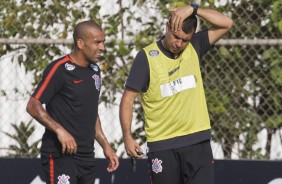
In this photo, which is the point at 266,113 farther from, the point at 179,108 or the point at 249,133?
the point at 179,108

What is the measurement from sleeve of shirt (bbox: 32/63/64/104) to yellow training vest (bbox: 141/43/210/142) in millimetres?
670

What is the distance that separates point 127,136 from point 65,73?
0.67 metres

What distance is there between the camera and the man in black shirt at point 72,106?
21.4 feet

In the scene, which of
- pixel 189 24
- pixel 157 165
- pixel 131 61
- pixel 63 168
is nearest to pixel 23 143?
pixel 131 61

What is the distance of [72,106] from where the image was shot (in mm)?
6559

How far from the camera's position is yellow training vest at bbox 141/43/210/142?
6.60 m

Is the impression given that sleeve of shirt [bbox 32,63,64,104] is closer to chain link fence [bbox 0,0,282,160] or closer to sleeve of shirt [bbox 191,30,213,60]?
sleeve of shirt [bbox 191,30,213,60]

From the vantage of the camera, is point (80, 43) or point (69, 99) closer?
point (69, 99)

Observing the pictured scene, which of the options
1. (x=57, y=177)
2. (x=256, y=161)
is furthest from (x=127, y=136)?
(x=256, y=161)

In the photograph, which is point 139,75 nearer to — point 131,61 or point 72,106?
point 72,106

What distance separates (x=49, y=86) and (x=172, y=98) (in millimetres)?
935

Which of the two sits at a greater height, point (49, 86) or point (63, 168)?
point (49, 86)

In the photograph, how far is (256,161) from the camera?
8.11 metres

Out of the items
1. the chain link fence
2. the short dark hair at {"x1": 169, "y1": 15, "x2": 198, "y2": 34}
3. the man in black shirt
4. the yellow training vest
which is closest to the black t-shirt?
the man in black shirt
